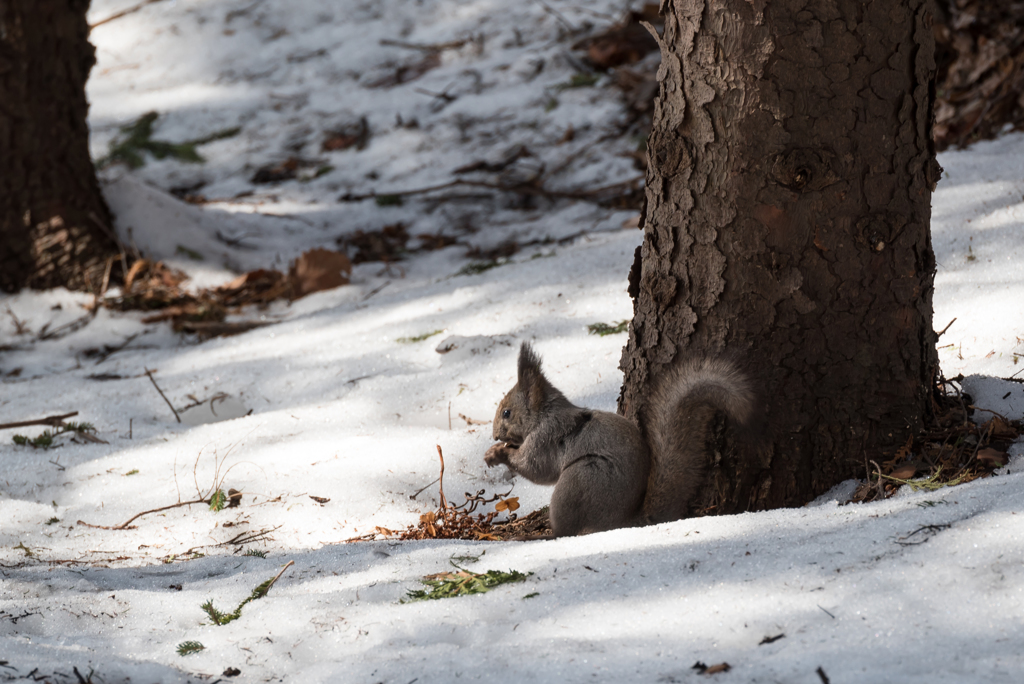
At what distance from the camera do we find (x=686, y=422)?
247 centimetres

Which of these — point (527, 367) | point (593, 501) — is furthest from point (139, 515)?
point (593, 501)

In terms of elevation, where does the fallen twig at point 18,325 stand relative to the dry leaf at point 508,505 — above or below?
above

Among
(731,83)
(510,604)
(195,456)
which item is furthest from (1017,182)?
(195,456)

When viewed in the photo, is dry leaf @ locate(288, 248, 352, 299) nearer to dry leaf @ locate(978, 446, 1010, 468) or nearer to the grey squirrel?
the grey squirrel

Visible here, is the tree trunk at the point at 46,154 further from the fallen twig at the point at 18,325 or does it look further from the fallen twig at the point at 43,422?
the fallen twig at the point at 43,422

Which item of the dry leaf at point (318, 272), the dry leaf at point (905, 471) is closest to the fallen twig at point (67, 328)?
the dry leaf at point (318, 272)

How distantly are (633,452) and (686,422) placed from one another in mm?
207

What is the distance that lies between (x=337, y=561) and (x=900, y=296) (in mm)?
1749

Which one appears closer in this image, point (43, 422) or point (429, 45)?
point (43, 422)

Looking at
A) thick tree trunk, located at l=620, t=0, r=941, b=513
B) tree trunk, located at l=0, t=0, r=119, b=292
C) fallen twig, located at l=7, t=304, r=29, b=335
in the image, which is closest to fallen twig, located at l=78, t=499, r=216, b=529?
thick tree trunk, located at l=620, t=0, r=941, b=513

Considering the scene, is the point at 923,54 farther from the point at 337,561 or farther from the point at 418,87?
the point at 418,87

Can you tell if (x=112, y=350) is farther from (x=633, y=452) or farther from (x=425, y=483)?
(x=633, y=452)

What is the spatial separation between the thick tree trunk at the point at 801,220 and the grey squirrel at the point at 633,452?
87mm

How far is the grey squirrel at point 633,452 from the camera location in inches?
95.7
